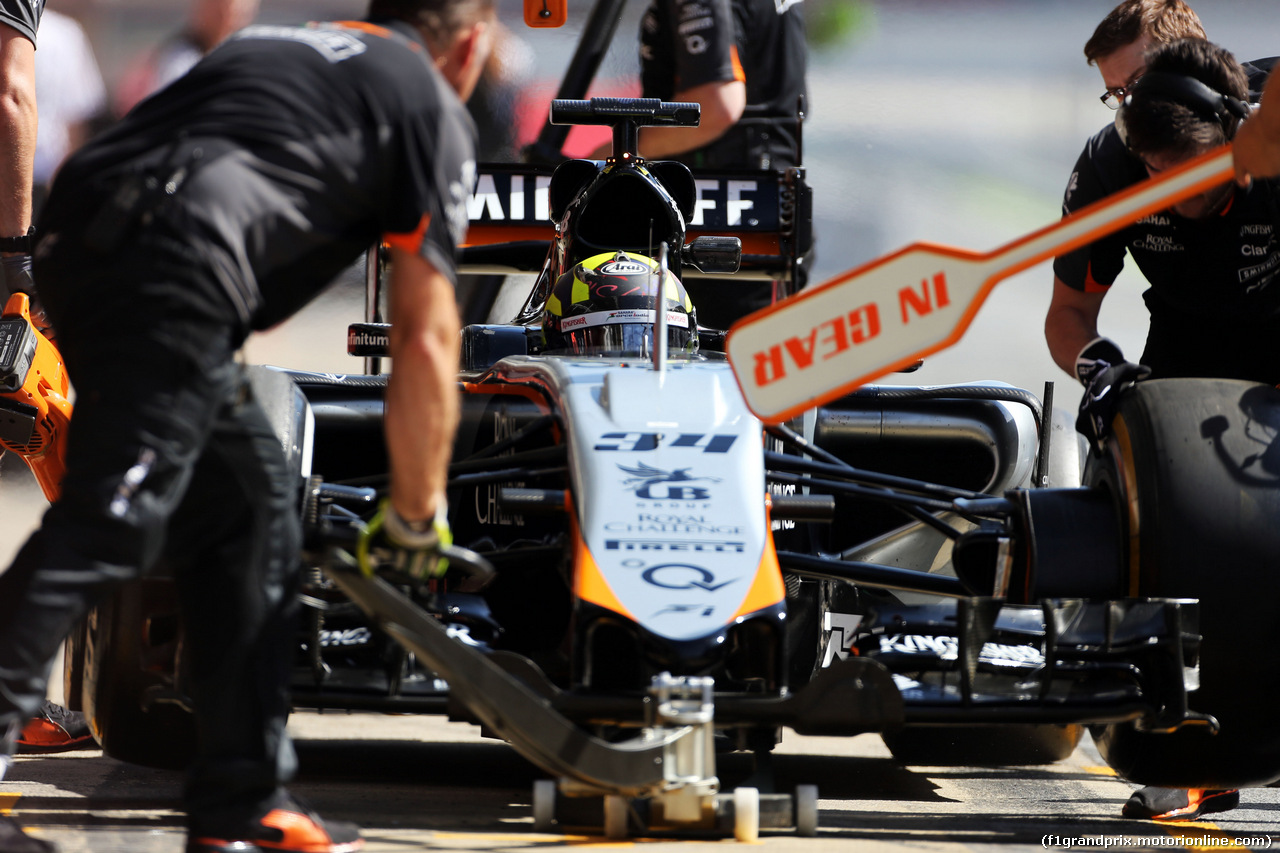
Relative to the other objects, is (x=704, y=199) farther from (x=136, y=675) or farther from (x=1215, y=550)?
(x=136, y=675)

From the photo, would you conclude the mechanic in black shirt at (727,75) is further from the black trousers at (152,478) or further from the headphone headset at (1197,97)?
the black trousers at (152,478)

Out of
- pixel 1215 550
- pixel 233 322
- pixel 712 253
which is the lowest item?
pixel 1215 550

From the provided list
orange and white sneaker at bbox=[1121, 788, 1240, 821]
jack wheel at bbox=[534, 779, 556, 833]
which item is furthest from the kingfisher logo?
orange and white sneaker at bbox=[1121, 788, 1240, 821]

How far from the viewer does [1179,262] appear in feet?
13.8

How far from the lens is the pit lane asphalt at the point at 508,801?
117 inches

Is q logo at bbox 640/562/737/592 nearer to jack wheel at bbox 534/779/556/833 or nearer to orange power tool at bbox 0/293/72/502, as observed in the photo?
jack wheel at bbox 534/779/556/833

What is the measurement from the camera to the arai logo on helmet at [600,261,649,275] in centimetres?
441

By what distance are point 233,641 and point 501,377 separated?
162 cm

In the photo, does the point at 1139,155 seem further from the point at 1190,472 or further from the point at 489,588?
the point at 489,588

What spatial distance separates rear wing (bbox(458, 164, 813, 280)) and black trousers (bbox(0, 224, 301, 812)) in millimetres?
2909

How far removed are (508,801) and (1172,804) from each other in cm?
160

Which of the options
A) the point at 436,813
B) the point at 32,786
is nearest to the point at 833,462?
the point at 436,813

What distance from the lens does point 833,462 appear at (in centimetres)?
377

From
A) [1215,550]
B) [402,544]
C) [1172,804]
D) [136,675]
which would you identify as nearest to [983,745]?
[1172,804]
